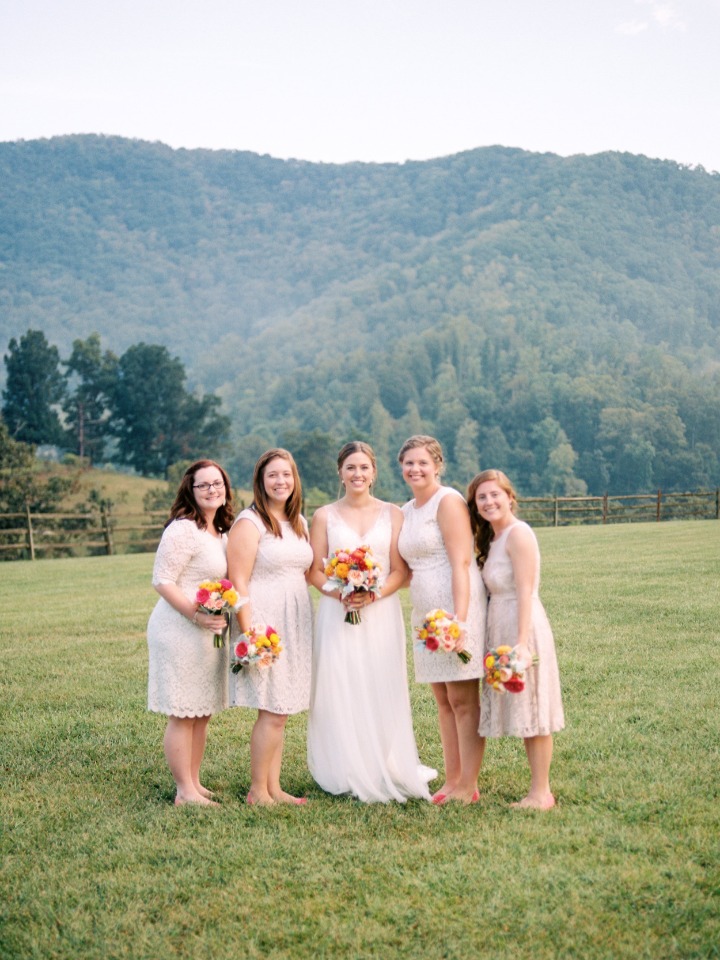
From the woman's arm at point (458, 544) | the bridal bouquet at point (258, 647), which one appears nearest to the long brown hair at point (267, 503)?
the bridal bouquet at point (258, 647)

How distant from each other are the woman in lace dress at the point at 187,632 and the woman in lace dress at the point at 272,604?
6.2 inches

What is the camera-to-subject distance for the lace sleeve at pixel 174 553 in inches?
220

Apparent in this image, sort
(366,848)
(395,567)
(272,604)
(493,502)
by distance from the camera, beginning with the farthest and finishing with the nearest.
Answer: (395,567) < (272,604) < (493,502) < (366,848)

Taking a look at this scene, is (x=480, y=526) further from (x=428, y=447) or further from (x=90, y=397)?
(x=90, y=397)

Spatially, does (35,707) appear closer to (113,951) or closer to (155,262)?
(113,951)

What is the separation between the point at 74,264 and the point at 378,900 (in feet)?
639

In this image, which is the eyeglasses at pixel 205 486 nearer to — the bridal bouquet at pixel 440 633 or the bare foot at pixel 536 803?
the bridal bouquet at pixel 440 633

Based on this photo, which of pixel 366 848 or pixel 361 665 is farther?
pixel 361 665

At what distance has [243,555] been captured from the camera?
18.4 feet

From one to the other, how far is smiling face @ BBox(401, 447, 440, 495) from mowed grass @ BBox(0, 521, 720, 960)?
1809mm

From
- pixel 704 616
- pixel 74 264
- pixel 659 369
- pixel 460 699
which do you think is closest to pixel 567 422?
pixel 659 369

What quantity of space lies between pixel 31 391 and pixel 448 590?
2614 inches

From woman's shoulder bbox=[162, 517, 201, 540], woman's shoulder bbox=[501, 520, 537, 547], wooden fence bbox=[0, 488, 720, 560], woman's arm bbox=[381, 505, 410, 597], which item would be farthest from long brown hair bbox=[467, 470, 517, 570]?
wooden fence bbox=[0, 488, 720, 560]

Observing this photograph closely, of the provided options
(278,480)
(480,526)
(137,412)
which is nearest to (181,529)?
(278,480)
